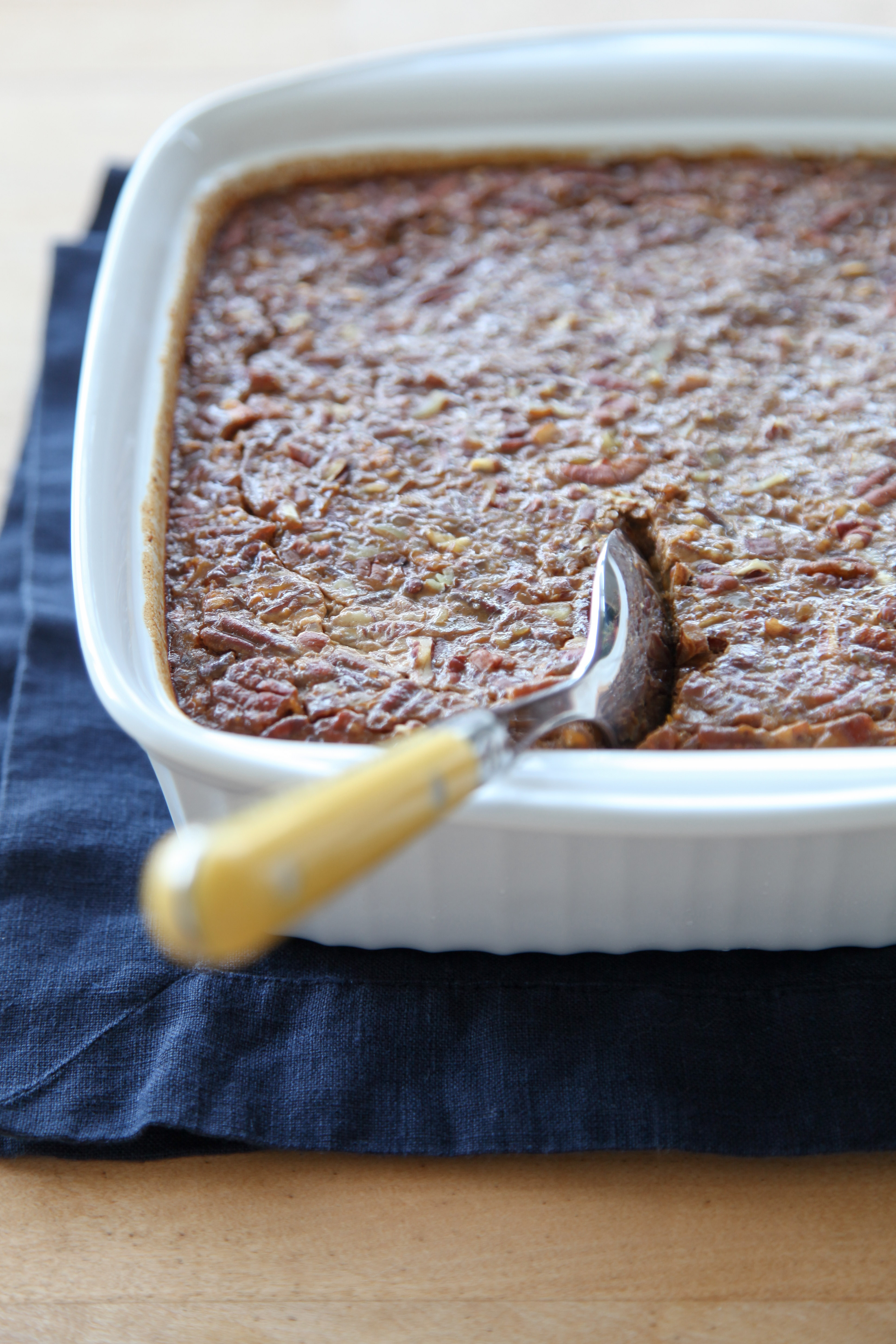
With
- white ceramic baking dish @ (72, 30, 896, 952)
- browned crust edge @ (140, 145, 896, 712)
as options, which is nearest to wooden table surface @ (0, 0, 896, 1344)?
white ceramic baking dish @ (72, 30, 896, 952)

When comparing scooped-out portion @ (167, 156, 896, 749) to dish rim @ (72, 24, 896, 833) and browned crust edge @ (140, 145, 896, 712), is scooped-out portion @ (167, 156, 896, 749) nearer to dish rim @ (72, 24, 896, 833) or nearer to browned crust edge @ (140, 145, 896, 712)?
browned crust edge @ (140, 145, 896, 712)

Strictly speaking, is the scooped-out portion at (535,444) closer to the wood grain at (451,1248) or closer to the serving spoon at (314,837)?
the serving spoon at (314,837)

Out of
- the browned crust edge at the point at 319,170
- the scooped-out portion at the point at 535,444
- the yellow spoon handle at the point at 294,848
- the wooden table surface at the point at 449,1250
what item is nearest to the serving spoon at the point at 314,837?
the yellow spoon handle at the point at 294,848

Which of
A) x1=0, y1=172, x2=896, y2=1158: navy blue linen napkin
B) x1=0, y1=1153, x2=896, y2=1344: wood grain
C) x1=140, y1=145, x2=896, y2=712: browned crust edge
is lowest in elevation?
x1=0, y1=1153, x2=896, y2=1344: wood grain

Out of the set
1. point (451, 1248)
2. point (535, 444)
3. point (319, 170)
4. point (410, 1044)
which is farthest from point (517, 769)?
point (319, 170)

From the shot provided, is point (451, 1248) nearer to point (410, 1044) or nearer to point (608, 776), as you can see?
point (410, 1044)

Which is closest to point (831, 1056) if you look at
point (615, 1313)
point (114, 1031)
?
point (615, 1313)

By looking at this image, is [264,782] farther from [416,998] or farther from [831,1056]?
[831,1056]
